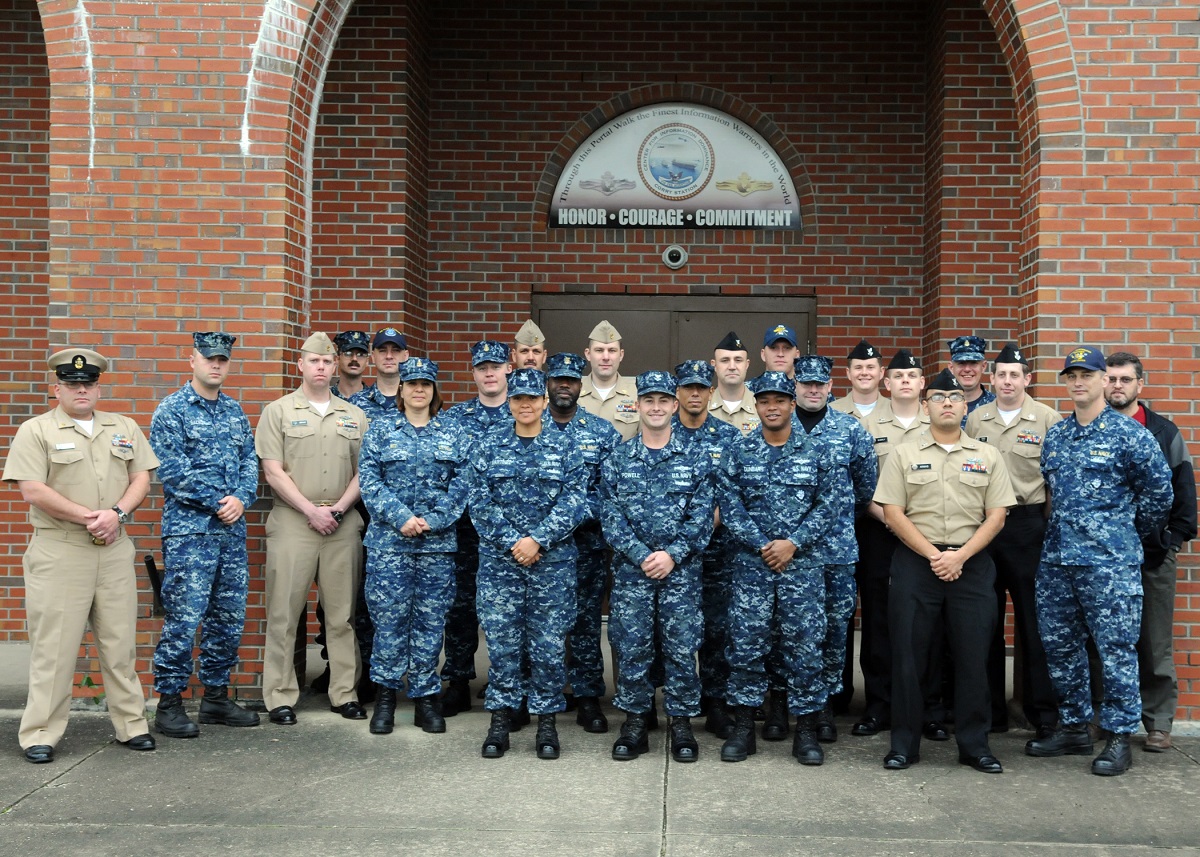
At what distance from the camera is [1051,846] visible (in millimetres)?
4605

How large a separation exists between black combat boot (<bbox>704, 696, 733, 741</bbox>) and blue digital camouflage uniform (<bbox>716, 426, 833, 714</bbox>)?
36cm

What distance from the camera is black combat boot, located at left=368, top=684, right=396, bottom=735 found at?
20.2 ft

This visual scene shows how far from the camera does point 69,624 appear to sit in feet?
18.8

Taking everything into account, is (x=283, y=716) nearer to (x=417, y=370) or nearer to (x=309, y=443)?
(x=309, y=443)

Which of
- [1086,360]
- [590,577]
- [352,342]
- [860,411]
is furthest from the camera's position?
[352,342]

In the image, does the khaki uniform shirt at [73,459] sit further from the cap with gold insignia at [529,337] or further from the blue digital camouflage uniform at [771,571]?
the blue digital camouflage uniform at [771,571]

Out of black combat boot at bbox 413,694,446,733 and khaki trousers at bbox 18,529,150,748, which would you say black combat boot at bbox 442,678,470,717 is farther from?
khaki trousers at bbox 18,529,150,748

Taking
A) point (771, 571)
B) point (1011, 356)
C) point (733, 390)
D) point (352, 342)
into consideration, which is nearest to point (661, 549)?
point (771, 571)

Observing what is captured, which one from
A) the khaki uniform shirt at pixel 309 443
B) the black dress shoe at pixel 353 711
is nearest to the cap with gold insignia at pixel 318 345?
the khaki uniform shirt at pixel 309 443

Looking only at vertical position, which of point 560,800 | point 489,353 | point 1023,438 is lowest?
point 560,800

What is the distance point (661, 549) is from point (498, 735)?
1233 mm

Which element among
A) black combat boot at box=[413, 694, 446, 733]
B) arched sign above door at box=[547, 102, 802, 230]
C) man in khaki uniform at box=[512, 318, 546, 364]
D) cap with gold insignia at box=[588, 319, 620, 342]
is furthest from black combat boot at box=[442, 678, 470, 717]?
arched sign above door at box=[547, 102, 802, 230]

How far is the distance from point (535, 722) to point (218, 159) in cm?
366

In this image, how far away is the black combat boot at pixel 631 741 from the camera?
570 centimetres
